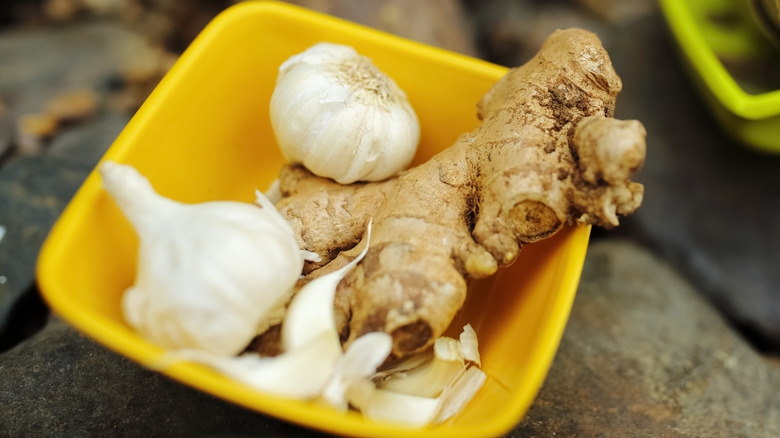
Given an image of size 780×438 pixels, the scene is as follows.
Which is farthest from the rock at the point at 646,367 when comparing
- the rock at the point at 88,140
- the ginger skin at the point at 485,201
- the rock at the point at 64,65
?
the rock at the point at 64,65

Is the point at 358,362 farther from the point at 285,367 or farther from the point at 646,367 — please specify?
the point at 646,367

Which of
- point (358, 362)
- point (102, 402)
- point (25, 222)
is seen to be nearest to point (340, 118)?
point (358, 362)

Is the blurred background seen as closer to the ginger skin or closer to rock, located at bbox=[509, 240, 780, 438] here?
rock, located at bbox=[509, 240, 780, 438]

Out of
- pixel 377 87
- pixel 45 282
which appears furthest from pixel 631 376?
pixel 45 282

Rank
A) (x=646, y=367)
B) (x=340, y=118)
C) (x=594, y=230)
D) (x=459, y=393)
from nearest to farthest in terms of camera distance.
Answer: (x=459, y=393) < (x=340, y=118) < (x=646, y=367) < (x=594, y=230)

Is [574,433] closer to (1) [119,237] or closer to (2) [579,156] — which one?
(2) [579,156]

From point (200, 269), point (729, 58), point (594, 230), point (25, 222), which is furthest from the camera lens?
point (594, 230)

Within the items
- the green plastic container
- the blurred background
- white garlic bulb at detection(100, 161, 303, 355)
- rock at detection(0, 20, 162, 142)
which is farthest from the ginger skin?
rock at detection(0, 20, 162, 142)
